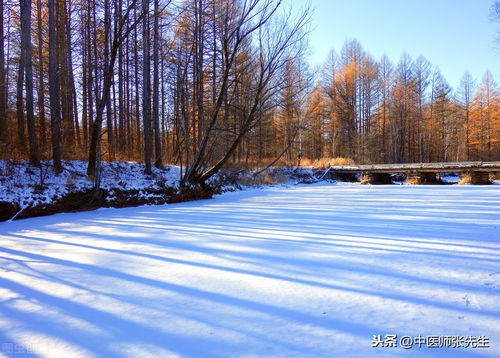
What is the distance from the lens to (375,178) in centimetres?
1892

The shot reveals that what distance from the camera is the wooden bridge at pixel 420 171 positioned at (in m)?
14.4

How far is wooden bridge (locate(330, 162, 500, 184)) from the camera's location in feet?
47.2

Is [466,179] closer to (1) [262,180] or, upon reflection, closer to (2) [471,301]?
(1) [262,180]

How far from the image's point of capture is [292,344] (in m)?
1.46

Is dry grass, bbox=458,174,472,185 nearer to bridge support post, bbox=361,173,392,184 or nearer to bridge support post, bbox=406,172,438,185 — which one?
bridge support post, bbox=406,172,438,185

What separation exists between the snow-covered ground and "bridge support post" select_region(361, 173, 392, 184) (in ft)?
50.1

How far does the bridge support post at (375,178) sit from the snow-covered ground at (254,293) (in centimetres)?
1526

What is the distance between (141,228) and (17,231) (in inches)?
86.1

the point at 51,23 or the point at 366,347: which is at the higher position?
the point at 51,23

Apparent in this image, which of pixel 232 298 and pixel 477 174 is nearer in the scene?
pixel 232 298

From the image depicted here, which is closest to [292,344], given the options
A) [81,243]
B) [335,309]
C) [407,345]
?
[335,309]

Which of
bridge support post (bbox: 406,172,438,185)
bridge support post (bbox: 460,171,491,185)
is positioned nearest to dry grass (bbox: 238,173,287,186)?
bridge support post (bbox: 406,172,438,185)

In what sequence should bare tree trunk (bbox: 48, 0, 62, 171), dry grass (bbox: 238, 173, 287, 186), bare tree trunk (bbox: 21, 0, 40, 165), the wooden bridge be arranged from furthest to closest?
dry grass (bbox: 238, 173, 287, 186), the wooden bridge, bare tree trunk (bbox: 48, 0, 62, 171), bare tree trunk (bbox: 21, 0, 40, 165)

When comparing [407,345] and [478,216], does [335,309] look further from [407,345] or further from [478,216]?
[478,216]
